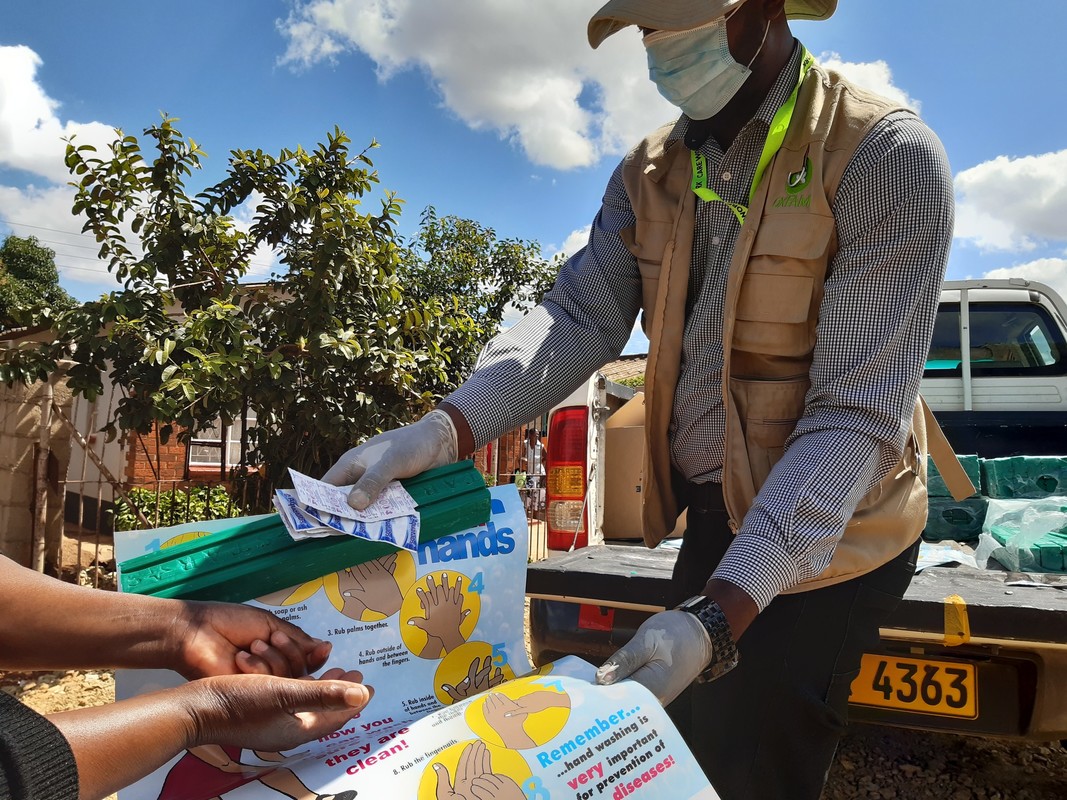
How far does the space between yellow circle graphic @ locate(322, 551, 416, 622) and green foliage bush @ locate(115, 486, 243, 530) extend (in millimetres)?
4023

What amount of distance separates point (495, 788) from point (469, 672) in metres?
0.32

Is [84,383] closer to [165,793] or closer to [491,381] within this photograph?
[491,381]

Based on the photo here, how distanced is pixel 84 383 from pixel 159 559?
10.6ft

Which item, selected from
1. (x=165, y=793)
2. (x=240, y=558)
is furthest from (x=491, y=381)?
(x=165, y=793)

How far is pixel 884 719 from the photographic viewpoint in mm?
2092

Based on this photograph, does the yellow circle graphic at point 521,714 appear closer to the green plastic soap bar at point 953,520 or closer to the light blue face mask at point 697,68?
the light blue face mask at point 697,68

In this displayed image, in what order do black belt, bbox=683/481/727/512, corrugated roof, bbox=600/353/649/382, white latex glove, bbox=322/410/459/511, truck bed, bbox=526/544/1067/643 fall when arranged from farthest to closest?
corrugated roof, bbox=600/353/649/382 < truck bed, bbox=526/544/1067/643 < black belt, bbox=683/481/727/512 < white latex glove, bbox=322/410/459/511

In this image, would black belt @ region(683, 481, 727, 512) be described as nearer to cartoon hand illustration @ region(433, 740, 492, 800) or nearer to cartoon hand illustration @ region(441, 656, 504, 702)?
cartoon hand illustration @ region(441, 656, 504, 702)

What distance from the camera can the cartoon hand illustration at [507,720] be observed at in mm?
951

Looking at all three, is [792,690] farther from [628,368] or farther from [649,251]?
[628,368]

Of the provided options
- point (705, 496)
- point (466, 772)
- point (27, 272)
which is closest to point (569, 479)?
point (705, 496)

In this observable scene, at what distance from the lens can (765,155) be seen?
1421 mm

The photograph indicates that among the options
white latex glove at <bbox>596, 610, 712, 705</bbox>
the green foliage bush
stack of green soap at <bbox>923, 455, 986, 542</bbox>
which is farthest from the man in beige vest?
the green foliage bush

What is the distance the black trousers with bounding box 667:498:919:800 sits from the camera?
4.48ft
